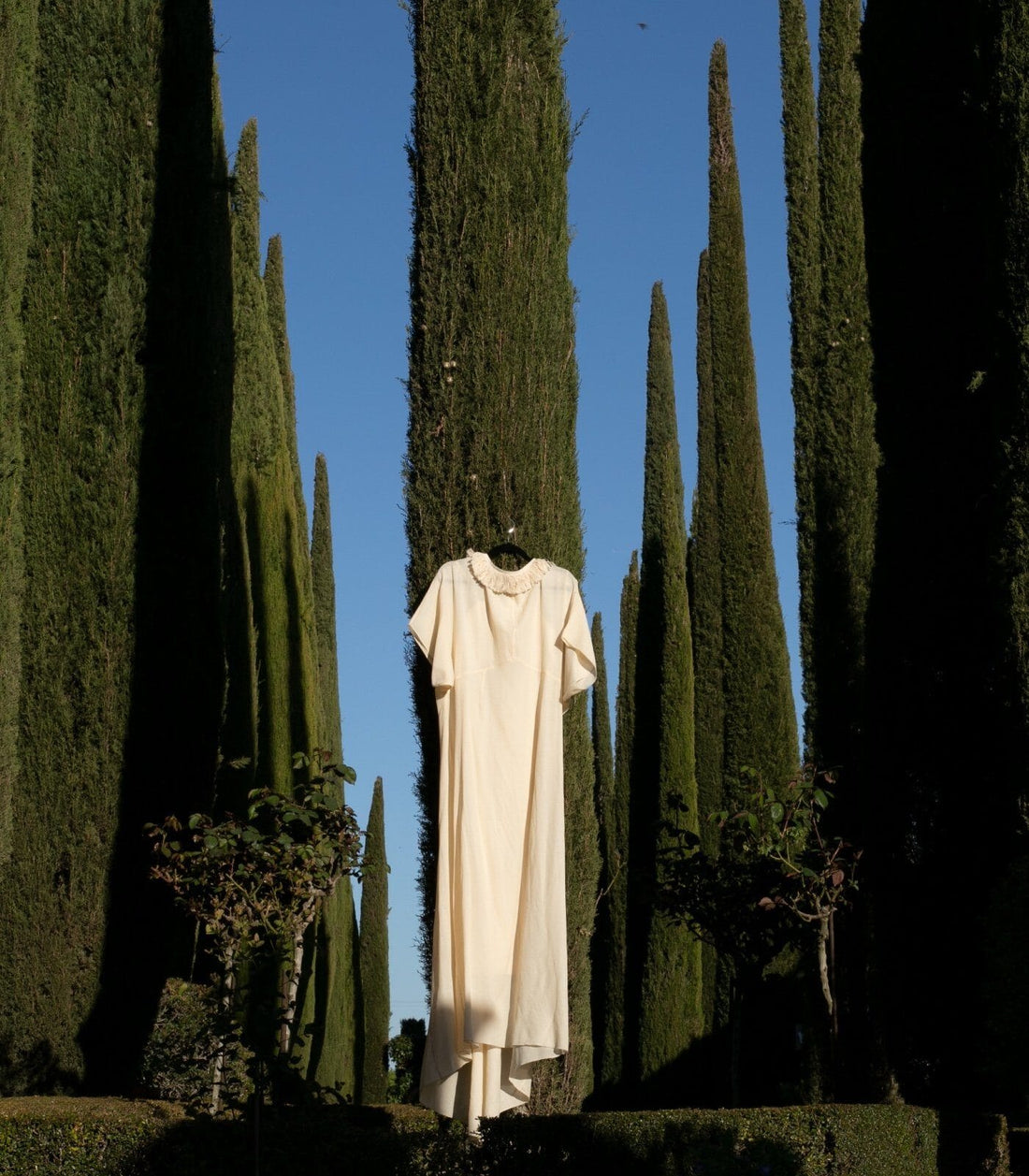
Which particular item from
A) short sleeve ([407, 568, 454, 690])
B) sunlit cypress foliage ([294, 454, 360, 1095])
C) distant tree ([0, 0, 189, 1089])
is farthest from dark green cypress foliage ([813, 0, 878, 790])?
short sleeve ([407, 568, 454, 690])

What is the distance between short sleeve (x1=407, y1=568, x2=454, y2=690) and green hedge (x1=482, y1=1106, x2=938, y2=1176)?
1.64 metres

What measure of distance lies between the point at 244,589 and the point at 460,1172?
23.6ft

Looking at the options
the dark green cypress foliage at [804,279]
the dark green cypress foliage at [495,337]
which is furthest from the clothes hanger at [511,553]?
the dark green cypress foliage at [804,279]

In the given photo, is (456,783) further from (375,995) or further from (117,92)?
(375,995)

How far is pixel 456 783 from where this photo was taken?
192 inches

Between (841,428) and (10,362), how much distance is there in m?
7.55

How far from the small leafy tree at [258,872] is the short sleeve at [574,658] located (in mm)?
2492

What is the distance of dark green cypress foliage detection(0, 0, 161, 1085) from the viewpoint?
730 cm

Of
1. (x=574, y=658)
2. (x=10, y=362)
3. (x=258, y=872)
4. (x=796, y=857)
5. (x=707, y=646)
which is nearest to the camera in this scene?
(x=574, y=658)

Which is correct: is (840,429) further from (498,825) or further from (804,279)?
(498,825)

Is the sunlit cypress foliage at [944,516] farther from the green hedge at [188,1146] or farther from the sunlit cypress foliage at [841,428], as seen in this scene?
the green hedge at [188,1146]

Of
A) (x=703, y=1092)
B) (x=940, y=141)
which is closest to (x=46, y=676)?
(x=940, y=141)

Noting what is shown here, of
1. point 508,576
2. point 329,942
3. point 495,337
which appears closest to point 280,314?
point 329,942

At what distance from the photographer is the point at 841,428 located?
1236cm
